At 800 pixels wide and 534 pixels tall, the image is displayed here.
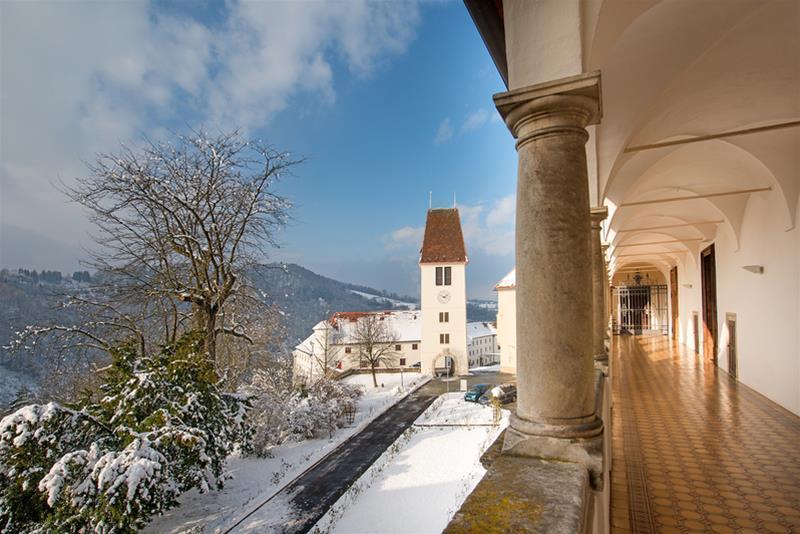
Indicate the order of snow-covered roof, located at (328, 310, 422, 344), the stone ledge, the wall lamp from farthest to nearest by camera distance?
1. snow-covered roof, located at (328, 310, 422, 344)
2. the wall lamp
3. the stone ledge

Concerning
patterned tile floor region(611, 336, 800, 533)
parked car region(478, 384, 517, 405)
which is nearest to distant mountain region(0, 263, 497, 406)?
patterned tile floor region(611, 336, 800, 533)

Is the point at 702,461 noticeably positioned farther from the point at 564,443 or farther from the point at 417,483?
the point at 417,483

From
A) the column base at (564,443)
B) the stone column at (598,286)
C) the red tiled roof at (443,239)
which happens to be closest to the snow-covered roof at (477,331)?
the red tiled roof at (443,239)

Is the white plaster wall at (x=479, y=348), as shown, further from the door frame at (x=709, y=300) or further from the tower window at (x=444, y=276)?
the door frame at (x=709, y=300)

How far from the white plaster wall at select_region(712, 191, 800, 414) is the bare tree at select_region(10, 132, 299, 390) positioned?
11.5 meters

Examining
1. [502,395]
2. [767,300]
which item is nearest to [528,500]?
[767,300]

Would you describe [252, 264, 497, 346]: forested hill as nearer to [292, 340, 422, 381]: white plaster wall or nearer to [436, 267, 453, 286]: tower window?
[292, 340, 422, 381]: white plaster wall

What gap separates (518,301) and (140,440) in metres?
7.32

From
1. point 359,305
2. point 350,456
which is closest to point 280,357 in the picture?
point 350,456

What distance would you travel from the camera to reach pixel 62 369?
34.0 feet

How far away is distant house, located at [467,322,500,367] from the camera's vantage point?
58.8 metres

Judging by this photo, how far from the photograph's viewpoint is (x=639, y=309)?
31.7 meters

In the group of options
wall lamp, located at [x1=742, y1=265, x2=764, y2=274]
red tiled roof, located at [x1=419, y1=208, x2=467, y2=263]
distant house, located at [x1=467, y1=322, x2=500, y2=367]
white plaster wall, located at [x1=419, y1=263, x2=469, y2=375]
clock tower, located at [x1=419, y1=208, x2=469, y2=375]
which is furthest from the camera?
distant house, located at [x1=467, y1=322, x2=500, y2=367]

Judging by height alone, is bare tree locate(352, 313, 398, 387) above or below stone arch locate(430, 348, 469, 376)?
above
